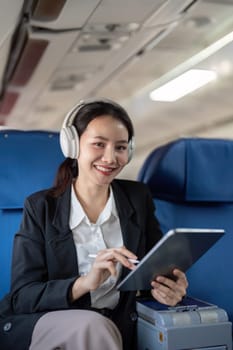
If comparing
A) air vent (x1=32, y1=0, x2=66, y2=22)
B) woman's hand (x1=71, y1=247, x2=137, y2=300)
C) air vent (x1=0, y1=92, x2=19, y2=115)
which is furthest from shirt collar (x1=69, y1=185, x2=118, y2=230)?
air vent (x1=0, y1=92, x2=19, y2=115)

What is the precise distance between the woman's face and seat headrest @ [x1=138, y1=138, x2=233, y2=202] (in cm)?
38

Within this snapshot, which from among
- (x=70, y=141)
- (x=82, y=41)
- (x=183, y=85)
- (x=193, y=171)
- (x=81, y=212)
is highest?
(x=82, y=41)

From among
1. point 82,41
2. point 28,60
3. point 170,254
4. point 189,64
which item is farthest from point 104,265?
point 189,64

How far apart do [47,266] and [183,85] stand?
476 centimetres

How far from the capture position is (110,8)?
372cm

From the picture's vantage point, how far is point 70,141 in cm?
193

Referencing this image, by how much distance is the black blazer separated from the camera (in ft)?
5.56

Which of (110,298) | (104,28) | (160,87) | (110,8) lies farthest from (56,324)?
(160,87)

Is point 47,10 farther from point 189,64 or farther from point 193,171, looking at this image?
point 189,64

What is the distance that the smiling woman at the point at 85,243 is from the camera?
162cm

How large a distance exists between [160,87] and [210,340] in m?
5.18

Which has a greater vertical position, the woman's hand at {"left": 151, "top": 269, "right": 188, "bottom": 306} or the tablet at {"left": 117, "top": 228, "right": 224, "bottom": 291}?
the tablet at {"left": 117, "top": 228, "right": 224, "bottom": 291}

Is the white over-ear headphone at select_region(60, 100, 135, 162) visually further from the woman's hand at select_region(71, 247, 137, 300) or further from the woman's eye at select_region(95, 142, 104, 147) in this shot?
the woman's hand at select_region(71, 247, 137, 300)

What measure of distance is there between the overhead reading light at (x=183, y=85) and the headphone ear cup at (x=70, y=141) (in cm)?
389
